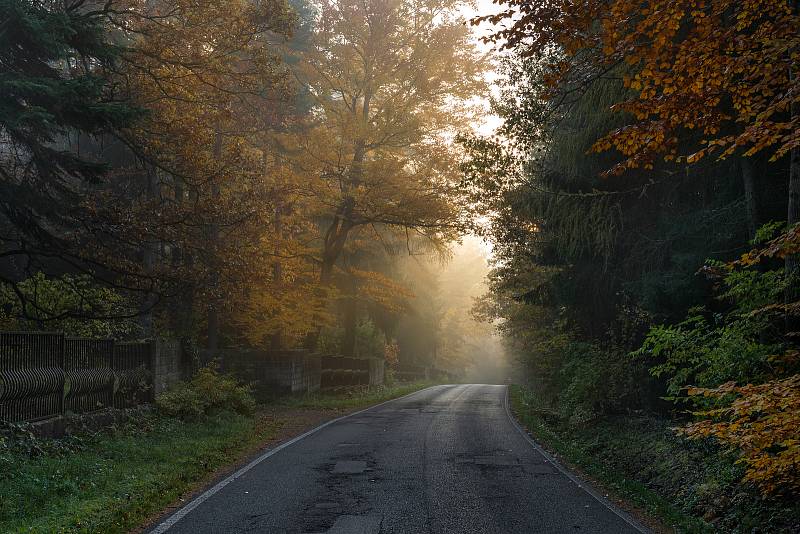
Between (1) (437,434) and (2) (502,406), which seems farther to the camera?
(2) (502,406)

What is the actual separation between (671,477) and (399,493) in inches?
167

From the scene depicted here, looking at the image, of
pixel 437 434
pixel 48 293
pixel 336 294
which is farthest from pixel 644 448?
pixel 336 294

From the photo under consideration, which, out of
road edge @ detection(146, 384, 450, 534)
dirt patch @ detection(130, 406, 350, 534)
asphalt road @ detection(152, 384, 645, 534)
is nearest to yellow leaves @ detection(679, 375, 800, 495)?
asphalt road @ detection(152, 384, 645, 534)

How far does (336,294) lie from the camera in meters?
27.9

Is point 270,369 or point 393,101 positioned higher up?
point 393,101

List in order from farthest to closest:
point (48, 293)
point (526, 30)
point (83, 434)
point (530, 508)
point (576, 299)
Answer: point (576, 299) < point (48, 293) < point (83, 434) < point (530, 508) < point (526, 30)

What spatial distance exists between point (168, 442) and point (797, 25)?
1198 cm

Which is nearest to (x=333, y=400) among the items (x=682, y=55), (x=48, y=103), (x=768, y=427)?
(x=48, y=103)

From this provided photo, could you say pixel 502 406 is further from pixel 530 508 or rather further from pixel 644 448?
pixel 530 508

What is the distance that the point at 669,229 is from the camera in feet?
45.9

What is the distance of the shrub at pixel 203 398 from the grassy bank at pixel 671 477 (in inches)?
319

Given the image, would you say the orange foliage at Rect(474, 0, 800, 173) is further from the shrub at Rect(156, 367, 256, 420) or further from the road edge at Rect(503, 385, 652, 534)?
the shrub at Rect(156, 367, 256, 420)

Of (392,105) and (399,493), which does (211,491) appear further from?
(392,105)

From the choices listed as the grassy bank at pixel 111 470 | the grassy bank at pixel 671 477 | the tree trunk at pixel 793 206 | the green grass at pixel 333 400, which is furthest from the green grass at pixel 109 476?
the green grass at pixel 333 400
